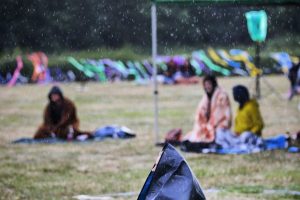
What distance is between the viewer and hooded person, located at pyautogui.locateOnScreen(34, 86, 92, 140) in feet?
42.2

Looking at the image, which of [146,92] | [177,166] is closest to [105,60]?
[146,92]

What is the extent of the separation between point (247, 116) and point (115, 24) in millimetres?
16657

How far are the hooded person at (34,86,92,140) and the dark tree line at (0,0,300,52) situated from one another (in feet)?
13.4

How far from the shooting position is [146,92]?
27.5 metres

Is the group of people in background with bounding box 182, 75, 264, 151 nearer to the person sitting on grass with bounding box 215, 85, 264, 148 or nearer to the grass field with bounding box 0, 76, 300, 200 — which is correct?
the person sitting on grass with bounding box 215, 85, 264, 148

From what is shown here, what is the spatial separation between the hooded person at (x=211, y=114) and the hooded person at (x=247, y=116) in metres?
0.18

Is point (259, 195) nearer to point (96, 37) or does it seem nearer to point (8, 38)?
point (8, 38)

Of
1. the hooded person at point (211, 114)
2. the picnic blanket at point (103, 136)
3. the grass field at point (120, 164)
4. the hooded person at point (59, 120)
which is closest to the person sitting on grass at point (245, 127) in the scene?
the hooded person at point (211, 114)

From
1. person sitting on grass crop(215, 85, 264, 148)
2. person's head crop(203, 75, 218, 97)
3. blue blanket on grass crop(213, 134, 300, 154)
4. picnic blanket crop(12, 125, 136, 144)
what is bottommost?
picnic blanket crop(12, 125, 136, 144)

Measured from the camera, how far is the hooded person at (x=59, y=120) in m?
12.9

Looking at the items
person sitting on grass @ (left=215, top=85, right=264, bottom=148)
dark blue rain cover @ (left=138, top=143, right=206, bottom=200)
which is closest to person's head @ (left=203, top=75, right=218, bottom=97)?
person sitting on grass @ (left=215, top=85, right=264, bottom=148)

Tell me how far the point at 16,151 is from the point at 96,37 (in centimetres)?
1709

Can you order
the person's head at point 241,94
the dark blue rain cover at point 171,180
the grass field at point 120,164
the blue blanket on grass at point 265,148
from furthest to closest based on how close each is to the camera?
the person's head at point 241,94, the blue blanket on grass at point 265,148, the grass field at point 120,164, the dark blue rain cover at point 171,180

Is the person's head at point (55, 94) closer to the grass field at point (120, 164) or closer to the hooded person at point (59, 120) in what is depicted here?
the hooded person at point (59, 120)
